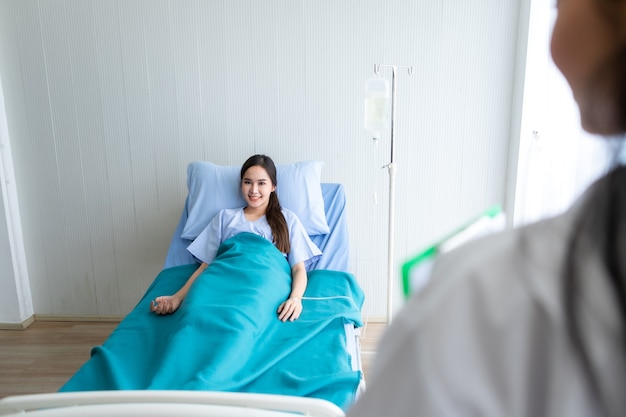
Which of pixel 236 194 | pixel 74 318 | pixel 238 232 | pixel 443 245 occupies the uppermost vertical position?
pixel 443 245

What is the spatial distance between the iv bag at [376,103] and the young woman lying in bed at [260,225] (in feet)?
1.78

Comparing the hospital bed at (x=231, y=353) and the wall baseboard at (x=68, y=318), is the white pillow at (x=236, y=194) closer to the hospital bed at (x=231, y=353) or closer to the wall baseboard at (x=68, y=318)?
the hospital bed at (x=231, y=353)

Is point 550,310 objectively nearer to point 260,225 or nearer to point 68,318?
point 260,225

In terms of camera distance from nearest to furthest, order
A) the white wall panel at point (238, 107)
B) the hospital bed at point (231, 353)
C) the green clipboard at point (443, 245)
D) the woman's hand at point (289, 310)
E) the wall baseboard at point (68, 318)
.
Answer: the green clipboard at point (443, 245) → the hospital bed at point (231, 353) → the woman's hand at point (289, 310) → the white wall panel at point (238, 107) → the wall baseboard at point (68, 318)

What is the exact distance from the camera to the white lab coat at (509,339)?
32 cm

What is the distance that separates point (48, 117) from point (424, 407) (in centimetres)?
275

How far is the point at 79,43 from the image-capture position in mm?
2395

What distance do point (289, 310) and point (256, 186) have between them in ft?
2.25

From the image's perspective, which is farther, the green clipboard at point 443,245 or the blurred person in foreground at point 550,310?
the green clipboard at point 443,245

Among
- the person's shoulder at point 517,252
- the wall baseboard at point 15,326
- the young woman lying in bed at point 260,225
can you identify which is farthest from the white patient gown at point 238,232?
the person's shoulder at point 517,252

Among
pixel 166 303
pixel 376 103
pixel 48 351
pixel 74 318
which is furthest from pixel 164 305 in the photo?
pixel 74 318

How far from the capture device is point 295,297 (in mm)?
1756

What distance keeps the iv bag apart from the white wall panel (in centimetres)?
30

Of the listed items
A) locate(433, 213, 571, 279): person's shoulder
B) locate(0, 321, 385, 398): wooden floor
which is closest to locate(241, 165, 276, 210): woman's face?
locate(0, 321, 385, 398): wooden floor
